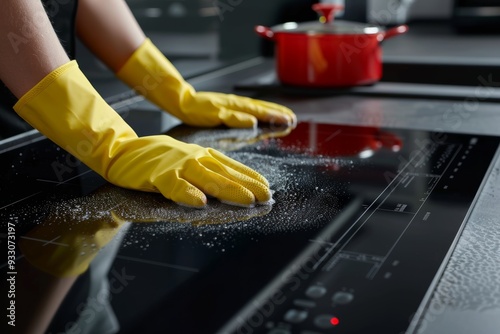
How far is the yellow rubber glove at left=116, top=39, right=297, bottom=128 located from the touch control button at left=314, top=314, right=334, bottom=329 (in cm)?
81

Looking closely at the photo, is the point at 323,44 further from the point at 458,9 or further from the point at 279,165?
the point at 458,9

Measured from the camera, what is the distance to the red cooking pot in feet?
5.48

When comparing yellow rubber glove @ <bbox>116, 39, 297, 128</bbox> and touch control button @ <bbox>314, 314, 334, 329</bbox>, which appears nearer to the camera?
touch control button @ <bbox>314, 314, 334, 329</bbox>

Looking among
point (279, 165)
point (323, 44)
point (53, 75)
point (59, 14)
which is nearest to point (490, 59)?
point (323, 44)

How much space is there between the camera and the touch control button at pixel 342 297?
65 centimetres

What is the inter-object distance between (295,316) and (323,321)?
0.08ft

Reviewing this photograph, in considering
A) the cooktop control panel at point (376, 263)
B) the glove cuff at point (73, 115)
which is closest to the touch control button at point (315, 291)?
the cooktop control panel at point (376, 263)

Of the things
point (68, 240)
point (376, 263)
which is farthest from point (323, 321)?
point (68, 240)

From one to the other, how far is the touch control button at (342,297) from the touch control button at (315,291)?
0.01 meters

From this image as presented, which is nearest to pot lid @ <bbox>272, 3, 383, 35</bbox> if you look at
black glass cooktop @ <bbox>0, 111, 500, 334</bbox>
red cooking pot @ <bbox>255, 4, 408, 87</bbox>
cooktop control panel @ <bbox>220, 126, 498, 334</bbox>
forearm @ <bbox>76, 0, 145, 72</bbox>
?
Answer: red cooking pot @ <bbox>255, 4, 408, 87</bbox>

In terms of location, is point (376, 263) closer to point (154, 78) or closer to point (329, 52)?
point (154, 78)

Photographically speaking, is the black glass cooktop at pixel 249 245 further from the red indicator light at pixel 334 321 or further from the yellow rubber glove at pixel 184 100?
the yellow rubber glove at pixel 184 100

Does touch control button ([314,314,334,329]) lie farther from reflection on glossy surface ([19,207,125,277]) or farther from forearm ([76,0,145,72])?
forearm ([76,0,145,72])

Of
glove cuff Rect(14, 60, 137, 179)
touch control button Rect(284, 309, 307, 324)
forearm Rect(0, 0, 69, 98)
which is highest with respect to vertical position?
forearm Rect(0, 0, 69, 98)
